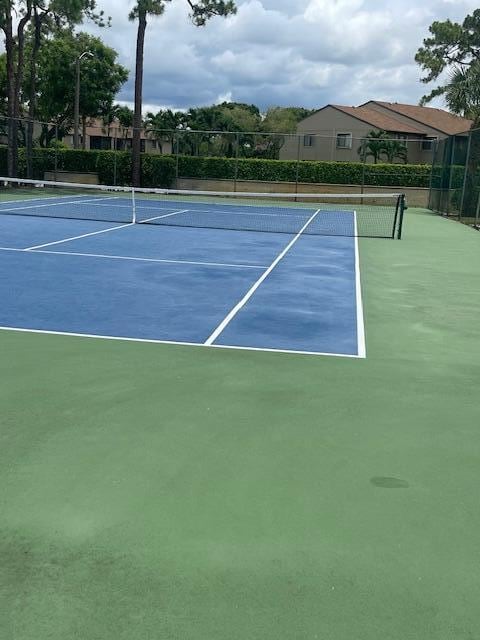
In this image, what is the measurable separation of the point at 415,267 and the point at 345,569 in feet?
35.8

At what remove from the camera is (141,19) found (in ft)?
110

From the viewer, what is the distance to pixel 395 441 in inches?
188

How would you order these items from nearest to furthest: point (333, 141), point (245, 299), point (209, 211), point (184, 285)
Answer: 1. point (245, 299)
2. point (184, 285)
3. point (209, 211)
4. point (333, 141)

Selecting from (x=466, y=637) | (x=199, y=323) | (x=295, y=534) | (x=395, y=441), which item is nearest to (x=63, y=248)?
(x=199, y=323)

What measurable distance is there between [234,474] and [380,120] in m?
58.3

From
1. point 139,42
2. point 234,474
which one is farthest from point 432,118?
point 234,474

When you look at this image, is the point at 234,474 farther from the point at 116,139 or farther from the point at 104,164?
the point at 116,139

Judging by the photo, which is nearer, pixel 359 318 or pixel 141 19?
pixel 359 318

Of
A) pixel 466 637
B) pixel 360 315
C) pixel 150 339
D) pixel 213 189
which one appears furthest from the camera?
pixel 213 189

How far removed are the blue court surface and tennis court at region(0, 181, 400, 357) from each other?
0.02 meters

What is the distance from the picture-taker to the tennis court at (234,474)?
9.59 feet

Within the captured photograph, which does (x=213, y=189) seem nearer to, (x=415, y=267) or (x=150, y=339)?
(x=415, y=267)

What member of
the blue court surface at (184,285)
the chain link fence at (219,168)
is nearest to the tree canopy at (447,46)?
the chain link fence at (219,168)

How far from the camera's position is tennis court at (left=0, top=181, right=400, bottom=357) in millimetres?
7695
